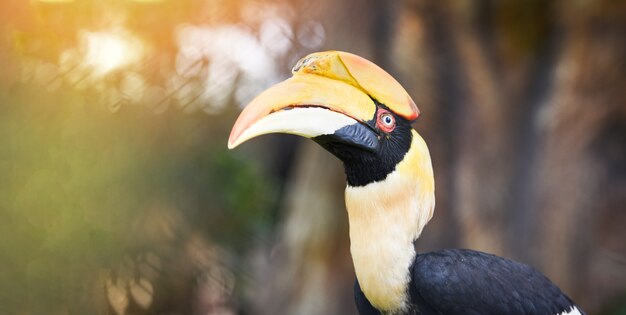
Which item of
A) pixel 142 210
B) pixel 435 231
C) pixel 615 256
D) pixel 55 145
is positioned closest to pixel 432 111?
pixel 435 231

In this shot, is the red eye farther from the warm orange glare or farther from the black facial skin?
the warm orange glare

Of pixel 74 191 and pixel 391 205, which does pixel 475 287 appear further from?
pixel 74 191

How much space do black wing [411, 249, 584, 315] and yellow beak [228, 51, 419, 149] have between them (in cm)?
19

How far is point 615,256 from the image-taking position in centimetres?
213

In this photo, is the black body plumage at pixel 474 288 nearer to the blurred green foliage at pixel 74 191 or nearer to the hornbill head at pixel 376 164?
the hornbill head at pixel 376 164

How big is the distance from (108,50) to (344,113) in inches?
47.3

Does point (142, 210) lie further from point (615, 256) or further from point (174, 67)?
point (615, 256)

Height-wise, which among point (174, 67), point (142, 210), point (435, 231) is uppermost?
point (174, 67)

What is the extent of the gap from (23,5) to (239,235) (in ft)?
3.32

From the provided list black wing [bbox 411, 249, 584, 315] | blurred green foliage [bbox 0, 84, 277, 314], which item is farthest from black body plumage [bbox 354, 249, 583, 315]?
blurred green foliage [bbox 0, 84, 277, 314]

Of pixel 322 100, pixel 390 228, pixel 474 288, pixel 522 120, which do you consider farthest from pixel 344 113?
pixel 522 120

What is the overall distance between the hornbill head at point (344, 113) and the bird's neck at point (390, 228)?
0.01 m

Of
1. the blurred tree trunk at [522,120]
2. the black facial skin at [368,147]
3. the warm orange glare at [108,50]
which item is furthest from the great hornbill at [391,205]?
the blurred tree trunk at [522,120]

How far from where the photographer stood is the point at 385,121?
2.78ft
